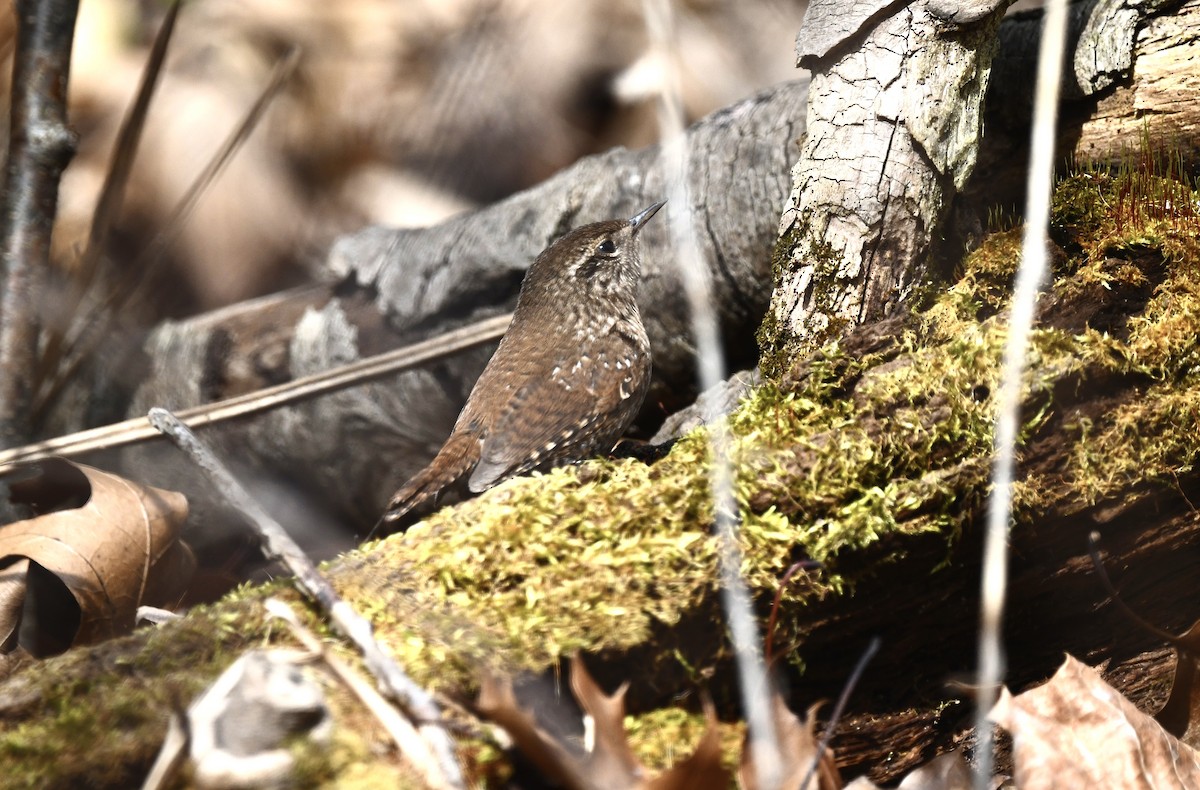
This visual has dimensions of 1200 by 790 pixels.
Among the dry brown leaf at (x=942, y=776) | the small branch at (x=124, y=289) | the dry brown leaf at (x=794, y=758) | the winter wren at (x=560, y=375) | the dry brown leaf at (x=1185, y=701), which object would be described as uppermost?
the small branch at (x=124, y=289)

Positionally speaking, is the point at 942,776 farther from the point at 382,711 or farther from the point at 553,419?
the point at 553,419

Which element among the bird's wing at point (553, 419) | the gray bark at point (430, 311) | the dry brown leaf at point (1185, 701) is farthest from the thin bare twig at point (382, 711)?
the gray bark at point (430, 311)

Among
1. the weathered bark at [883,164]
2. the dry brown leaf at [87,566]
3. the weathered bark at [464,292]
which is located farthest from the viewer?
the weathered bark at [464,292]

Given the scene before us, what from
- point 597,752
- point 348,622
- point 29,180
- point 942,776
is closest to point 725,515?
point 597,752

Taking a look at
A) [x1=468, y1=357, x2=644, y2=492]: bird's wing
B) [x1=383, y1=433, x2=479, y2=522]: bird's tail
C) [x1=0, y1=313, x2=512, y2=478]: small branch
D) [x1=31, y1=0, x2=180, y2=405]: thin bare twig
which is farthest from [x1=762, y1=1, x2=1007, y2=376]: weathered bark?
[x1=31, y1=0, x2=180, y2=405]: thin bare twig

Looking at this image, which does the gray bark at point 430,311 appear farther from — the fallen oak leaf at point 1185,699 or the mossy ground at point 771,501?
the fallen oak leaf at point 1185,699

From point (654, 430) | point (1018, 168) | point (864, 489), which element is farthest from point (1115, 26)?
point (654, 430)

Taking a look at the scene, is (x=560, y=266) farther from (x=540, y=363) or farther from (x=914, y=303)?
Answer: (x=914, y=303)
